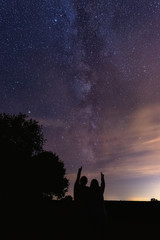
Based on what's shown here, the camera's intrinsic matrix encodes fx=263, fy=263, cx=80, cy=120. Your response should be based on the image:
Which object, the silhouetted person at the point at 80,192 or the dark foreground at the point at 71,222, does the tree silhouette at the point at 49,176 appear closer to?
the dark foreground at the point at 71,222

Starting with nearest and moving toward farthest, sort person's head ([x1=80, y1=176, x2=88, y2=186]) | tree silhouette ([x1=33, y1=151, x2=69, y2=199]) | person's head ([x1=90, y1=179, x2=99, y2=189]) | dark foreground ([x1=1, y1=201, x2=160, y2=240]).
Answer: person's head ([x1=90, y1=179, x2=99, y2=189]) < person's head ([x1=80, y1=176, x2=88, y2=186]) < dark foreground ([x1=1, y1=201, x2=160, y2=240]) < tree silhouette ([x1=33, y1=151, x2=69, y2=199])

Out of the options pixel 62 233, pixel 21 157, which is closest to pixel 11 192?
pixel 21 157

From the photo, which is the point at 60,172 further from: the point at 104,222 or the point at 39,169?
the point at 104,222

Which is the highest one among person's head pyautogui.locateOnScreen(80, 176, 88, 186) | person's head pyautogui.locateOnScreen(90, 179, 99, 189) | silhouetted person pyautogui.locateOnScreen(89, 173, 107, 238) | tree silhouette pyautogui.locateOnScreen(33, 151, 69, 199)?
tree silhouette pyautogui.locateOnScreen(33, 151, 69, 199)

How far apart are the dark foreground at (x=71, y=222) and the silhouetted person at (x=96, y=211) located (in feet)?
15.1

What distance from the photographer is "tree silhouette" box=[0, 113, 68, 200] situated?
28266mm

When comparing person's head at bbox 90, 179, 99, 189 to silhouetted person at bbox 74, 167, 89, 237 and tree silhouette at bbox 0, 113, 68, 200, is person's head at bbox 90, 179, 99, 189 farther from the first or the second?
tree silhouette at bbox 0, 113, 68, 200

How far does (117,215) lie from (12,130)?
19087mm

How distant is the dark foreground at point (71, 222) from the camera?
456 inches

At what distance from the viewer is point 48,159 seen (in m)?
34.1

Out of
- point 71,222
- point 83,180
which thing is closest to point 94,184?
point 83,180

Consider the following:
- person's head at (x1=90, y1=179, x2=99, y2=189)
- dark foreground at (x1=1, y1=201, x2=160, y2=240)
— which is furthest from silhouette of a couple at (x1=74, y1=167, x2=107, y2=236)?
dark foreground at (x1=1, y1=201, x2=160, y2=240)

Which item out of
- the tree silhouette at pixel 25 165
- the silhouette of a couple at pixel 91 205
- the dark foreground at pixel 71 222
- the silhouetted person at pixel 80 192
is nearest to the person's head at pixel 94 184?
the silhouette of a couple at pixel 91 205

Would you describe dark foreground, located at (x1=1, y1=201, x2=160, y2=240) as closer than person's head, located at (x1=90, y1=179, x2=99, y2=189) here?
No
